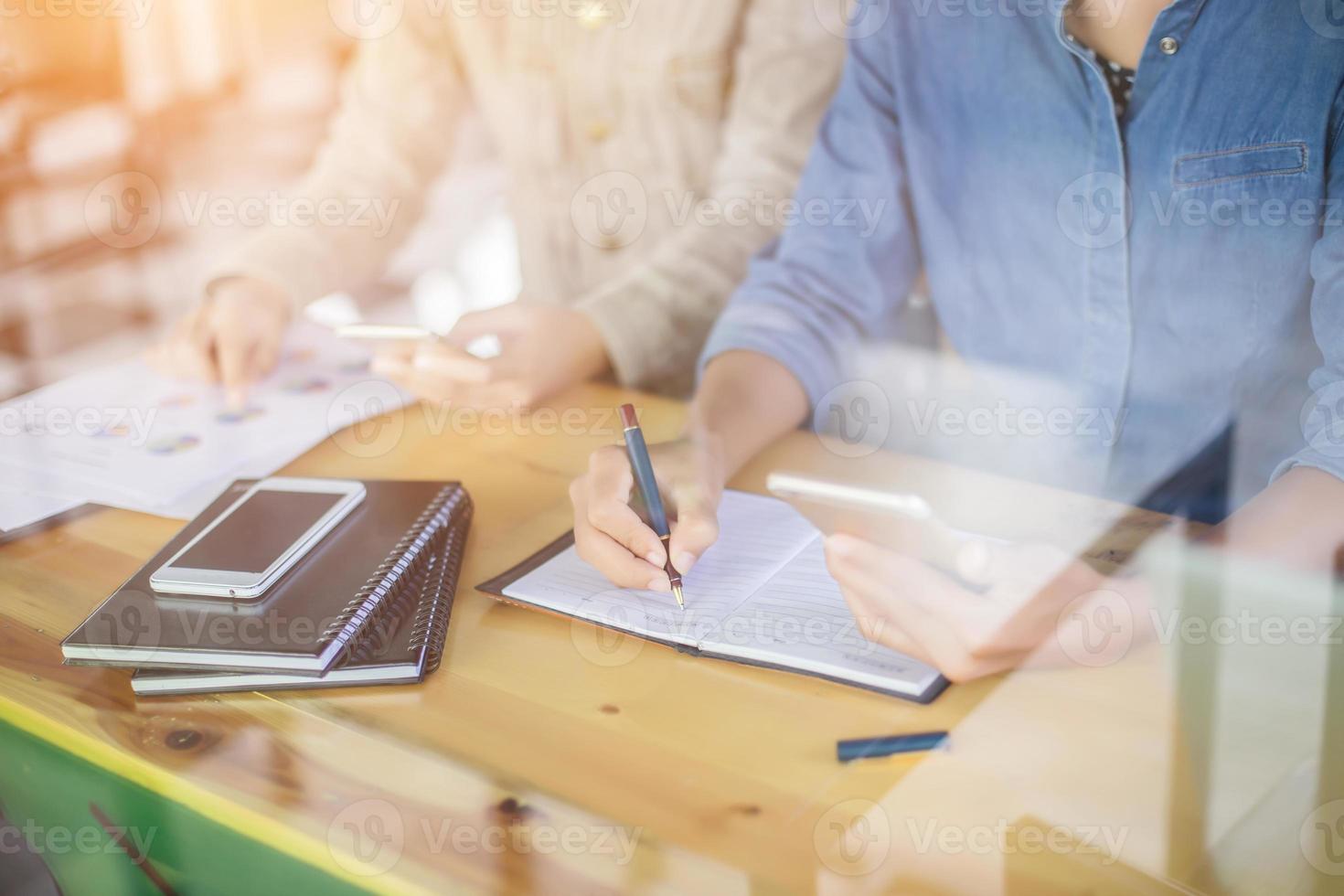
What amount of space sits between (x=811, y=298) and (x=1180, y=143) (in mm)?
335

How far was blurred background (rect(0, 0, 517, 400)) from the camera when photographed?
43.8 inches

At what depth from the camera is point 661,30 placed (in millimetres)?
1291

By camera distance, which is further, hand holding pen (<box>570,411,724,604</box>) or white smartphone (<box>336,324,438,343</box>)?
white smartphone (<box>336,324,438,343</box>)

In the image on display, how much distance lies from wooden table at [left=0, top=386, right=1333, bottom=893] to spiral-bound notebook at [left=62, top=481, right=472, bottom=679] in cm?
3

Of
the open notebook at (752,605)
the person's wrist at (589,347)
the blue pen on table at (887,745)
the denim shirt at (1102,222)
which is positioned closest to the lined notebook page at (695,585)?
the open notebook at (752,605)

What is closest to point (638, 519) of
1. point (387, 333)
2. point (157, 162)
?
point (387, 333)

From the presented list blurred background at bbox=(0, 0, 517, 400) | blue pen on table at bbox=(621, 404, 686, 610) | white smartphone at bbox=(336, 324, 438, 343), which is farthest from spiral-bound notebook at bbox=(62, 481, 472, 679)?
blurred background at bbox=(0, 0, 517, 400)

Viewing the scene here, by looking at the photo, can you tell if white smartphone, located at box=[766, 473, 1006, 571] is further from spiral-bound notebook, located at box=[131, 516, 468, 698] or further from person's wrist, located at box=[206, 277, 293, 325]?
person's wrist, located at box=[206, 277, 293, 325]

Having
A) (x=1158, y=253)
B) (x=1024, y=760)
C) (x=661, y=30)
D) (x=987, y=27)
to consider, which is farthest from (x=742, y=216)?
(x=1024, y=760)

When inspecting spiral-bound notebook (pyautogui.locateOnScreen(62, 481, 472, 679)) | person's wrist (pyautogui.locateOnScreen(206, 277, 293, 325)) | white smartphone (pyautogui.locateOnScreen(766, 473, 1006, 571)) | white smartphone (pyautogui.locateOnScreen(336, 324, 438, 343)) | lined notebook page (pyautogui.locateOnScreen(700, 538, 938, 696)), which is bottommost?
white smartphone (pyautogui.locateOnScreen(766, 473, 1006, 571))

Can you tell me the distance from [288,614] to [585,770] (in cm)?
21

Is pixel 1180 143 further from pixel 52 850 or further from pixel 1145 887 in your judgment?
pixel 52 850

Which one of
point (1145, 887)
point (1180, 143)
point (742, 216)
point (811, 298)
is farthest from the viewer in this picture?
point (742, 216)

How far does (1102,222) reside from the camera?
932 millimetres
